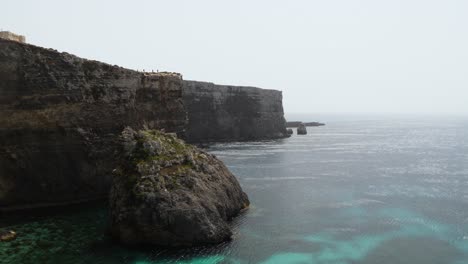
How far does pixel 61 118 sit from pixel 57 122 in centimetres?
54

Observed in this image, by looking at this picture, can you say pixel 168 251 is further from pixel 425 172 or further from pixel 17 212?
pixel 425 172

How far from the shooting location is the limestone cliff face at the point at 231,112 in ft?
353

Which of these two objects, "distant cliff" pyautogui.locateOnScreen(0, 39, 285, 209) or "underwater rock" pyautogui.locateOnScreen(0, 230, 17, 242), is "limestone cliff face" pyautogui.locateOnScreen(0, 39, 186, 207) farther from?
"underwater rock" pyautogui.locateOnScreen(0, 230, 17, 242)

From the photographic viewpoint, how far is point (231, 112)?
4557 inches

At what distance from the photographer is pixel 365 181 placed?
187 ft

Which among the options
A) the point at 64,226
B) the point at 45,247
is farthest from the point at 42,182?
the point at 45,247

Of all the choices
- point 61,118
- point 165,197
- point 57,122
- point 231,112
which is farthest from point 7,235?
point 231,112

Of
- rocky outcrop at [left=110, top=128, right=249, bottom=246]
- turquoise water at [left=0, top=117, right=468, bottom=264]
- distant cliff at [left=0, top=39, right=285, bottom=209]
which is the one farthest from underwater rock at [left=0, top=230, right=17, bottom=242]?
distant cliff at [left=0, top=39, right=285, bottom=209]

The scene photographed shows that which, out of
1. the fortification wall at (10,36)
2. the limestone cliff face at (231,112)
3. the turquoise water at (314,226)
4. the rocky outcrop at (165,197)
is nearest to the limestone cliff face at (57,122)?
the turquoise water at (314,226)

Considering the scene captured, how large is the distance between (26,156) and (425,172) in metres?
56.5

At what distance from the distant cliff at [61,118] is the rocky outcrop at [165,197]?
899cm

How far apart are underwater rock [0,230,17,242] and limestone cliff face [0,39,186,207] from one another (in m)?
8.46

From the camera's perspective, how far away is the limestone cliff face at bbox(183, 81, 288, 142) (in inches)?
4235

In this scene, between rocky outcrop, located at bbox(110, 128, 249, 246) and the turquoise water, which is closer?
the turquoise water
